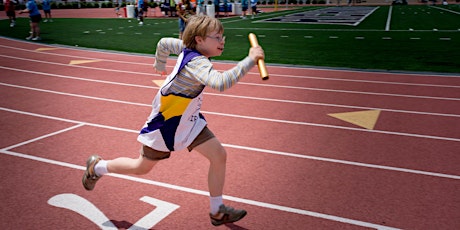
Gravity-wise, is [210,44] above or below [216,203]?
above

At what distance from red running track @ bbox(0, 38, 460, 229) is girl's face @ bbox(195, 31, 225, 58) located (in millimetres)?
1536

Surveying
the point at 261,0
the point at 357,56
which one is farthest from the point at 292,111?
the point at 261,0

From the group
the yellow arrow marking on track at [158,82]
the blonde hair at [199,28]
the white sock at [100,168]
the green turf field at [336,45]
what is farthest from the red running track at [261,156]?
the green turf field at [336,45]

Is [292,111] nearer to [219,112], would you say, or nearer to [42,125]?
[219,112]

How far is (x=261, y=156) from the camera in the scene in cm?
495

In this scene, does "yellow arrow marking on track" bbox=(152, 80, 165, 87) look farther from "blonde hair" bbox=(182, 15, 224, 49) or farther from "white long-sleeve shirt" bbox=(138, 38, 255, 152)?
"blonde hair" bbox=(182, 15, 224, 49)

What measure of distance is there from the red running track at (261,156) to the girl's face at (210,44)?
5.04ft

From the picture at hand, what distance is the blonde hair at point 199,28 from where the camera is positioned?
9.37 ft

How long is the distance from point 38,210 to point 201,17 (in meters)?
2.39

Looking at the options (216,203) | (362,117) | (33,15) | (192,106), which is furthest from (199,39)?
(33,15)

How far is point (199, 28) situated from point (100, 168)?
5.42ft

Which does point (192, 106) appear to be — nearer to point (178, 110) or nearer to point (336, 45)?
point (178, 110)

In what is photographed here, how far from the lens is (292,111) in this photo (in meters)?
6.93

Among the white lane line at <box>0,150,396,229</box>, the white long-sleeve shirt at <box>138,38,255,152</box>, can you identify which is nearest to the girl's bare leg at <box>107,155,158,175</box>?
the white long-sleeve shirt at <box>138,38,255,152</box>
